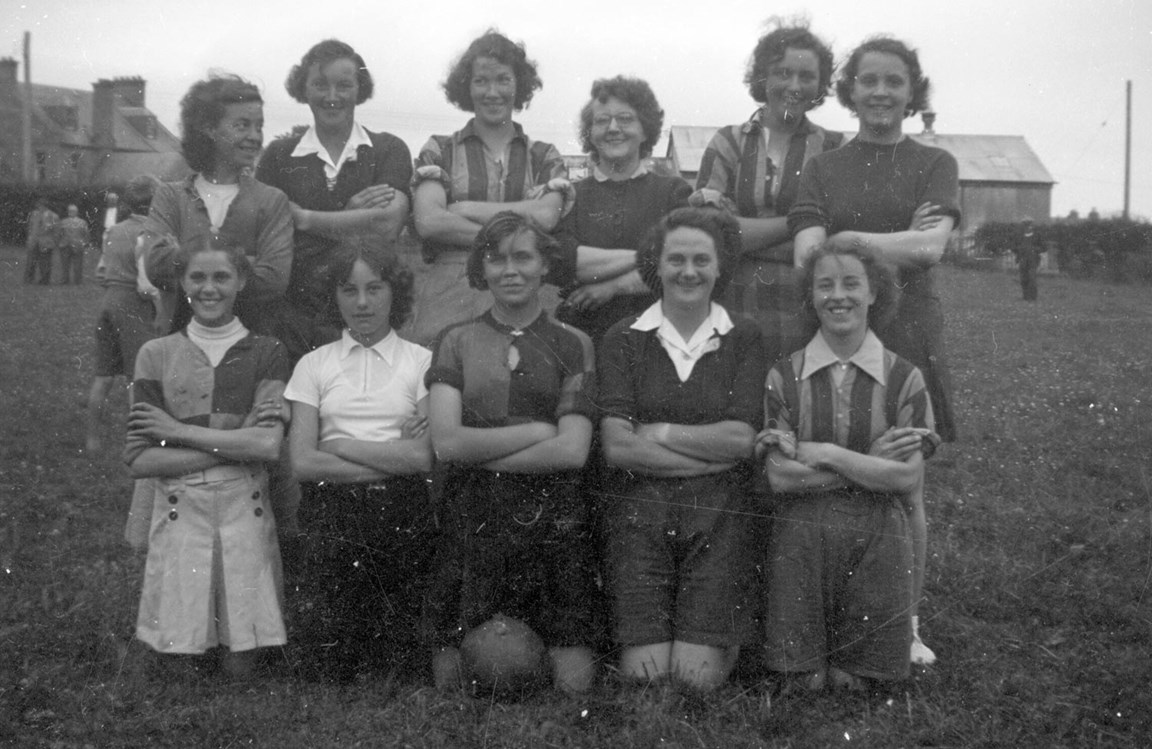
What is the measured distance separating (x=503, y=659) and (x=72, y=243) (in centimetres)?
1311

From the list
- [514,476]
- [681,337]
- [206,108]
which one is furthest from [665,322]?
[206,108]

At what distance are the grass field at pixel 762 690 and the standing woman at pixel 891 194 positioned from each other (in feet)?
1.87

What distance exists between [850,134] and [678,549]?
212 cm

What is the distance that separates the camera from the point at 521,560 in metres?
3.82

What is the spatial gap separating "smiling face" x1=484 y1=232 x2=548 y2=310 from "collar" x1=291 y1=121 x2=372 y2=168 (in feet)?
3.14

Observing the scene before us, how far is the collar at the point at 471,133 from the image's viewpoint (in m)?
4.57

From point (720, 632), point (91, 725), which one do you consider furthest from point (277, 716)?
point (720, 632)

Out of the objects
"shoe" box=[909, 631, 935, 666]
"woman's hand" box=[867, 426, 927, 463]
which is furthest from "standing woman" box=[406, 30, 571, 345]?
"shoe" box=[909, 631, 935, 666]

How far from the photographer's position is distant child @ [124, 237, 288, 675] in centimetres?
382

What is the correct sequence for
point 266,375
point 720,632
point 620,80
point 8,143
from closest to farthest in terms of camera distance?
1. point 720,632
2. point 266,375
3. point 620,80
4. point 8,143

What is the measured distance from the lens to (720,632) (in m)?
3.75

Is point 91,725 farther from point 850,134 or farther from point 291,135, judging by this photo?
point 850,134

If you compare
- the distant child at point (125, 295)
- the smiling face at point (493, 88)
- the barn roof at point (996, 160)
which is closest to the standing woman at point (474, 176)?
the smiling face at point (493, 88)

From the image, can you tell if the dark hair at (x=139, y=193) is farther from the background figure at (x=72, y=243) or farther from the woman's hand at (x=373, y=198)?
the background figure at (x=72, y=243)
